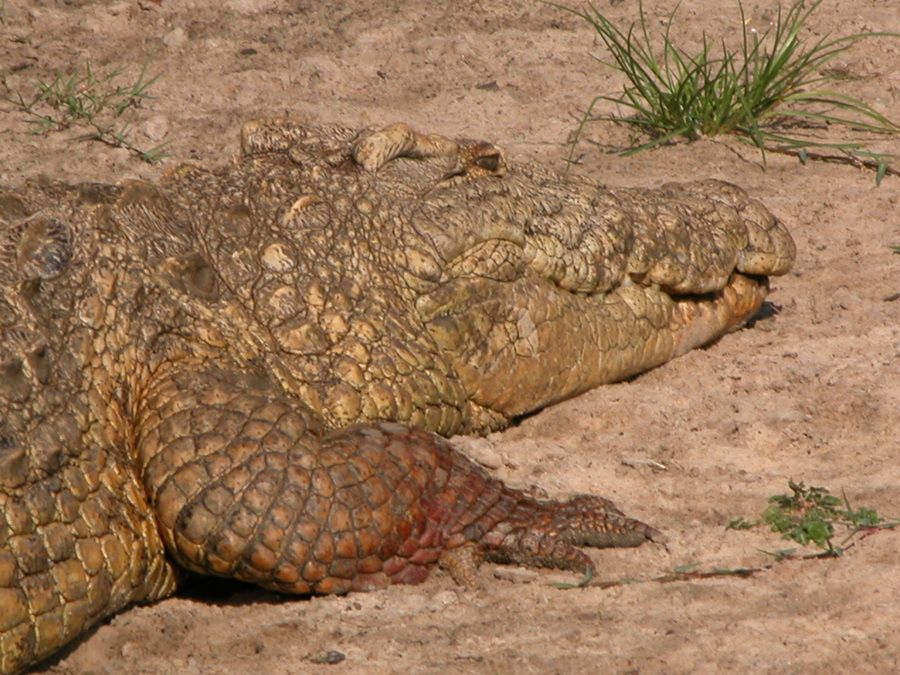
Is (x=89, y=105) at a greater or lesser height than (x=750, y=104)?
lesser

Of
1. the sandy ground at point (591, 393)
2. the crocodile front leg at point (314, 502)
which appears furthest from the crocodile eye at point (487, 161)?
the crocodile front leg at point (314, 502)

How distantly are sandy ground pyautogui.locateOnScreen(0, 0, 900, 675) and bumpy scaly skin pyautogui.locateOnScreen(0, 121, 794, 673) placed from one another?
148 millimetres

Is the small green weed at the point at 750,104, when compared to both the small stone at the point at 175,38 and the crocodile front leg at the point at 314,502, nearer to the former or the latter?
the small stone at the point at 175,38

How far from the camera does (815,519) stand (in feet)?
10.9

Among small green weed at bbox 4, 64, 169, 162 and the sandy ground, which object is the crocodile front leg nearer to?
the sandy ground

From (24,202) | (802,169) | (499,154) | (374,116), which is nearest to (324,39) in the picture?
(374,116)

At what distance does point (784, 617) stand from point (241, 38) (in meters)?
5.18

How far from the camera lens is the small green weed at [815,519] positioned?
324 centimetres

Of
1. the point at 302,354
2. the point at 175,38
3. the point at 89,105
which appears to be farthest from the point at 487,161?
→ the point at 175,38

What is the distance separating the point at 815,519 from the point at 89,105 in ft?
14.4

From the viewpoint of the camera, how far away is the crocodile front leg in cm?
305

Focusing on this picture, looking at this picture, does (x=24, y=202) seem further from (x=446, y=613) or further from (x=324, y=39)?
(x=324, y=39)

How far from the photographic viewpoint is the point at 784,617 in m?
2.91

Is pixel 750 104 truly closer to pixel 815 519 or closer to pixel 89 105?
pixel 89 105
